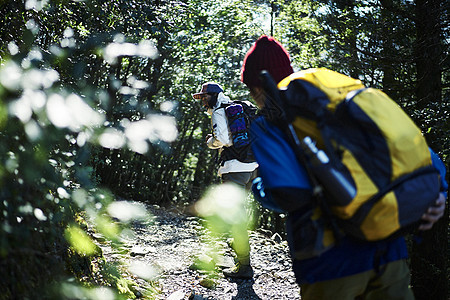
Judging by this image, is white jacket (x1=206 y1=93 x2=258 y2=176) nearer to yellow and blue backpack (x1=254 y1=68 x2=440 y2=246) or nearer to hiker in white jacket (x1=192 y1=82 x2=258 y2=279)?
hiker in white jacket (x1=192 y1=82 x2=258 y2=279)

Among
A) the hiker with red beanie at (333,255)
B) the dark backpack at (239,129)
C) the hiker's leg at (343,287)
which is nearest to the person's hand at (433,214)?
the hiker with red beanie at (333,255)

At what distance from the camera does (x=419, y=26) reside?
5730 mm

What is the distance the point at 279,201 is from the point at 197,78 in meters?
11.2

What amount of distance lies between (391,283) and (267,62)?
1.17 metres

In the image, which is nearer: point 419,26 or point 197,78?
point 419,26

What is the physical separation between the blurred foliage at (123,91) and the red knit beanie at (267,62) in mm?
436

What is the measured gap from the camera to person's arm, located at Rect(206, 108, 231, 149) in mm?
→ 4812

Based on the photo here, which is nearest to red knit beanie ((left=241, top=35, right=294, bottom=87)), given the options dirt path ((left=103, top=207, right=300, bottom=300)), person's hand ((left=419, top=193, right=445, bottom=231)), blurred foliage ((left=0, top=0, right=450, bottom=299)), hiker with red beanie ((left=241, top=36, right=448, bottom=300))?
hiker with red beanie ((left=241, top=36, right=448, bottom=300))

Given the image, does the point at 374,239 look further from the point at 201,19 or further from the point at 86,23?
the point at 201,19

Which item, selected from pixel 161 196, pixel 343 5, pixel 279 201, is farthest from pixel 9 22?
pixel 161 196

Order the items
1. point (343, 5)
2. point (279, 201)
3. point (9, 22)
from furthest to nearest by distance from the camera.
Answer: point (343, 5) → point (9, 22) → point (279, 201)

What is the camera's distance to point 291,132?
1.78 metres

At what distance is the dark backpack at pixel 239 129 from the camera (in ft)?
15.9

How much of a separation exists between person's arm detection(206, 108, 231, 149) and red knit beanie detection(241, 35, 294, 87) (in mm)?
2602
